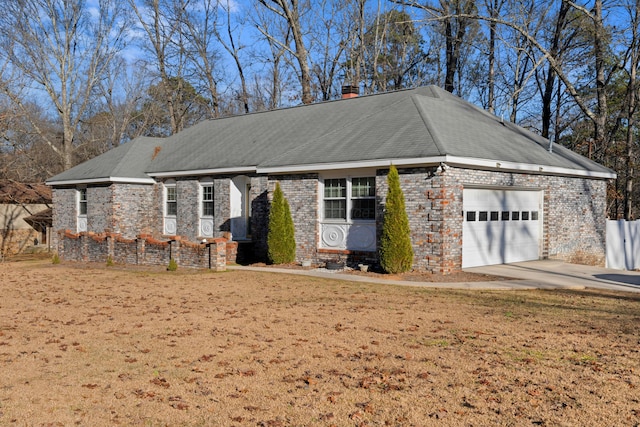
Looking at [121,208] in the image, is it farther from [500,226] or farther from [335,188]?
[500,226]

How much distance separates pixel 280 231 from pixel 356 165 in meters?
3.41

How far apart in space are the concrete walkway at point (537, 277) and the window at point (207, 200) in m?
5.48

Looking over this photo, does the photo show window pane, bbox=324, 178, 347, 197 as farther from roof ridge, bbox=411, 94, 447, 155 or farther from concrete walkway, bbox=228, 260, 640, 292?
roof ridge, bbox=411, 94, 447, 155

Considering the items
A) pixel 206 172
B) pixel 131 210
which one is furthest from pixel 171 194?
pixel 206 172

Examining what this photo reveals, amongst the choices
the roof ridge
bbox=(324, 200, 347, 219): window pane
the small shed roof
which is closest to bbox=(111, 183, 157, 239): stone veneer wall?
the small shed roof

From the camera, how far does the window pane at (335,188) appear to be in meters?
16.9

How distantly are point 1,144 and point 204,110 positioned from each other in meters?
21.2

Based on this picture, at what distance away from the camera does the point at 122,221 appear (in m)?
23.9

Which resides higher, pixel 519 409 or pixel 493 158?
pixel 493 158

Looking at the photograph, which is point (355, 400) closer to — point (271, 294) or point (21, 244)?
point (271, 294)

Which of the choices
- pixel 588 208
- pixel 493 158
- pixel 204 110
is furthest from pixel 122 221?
pixel 204 110

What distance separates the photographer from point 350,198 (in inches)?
656

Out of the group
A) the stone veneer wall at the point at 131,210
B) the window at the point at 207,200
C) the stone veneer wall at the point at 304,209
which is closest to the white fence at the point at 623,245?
the stone veneer wall at the point at 304,209

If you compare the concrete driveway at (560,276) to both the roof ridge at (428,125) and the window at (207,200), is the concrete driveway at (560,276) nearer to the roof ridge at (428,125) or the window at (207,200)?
the roof ridge at (428,125)
